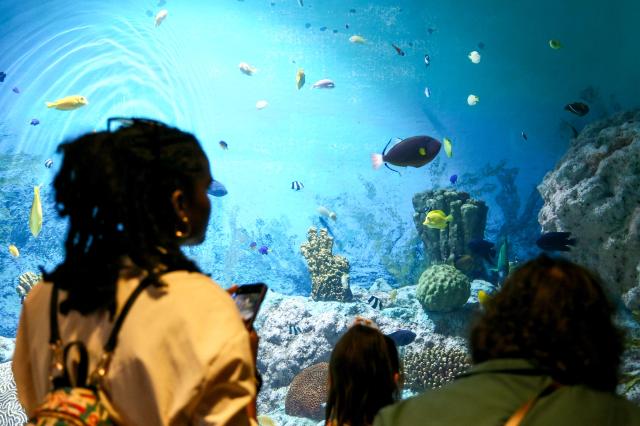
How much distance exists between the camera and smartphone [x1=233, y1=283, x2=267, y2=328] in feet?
4.42

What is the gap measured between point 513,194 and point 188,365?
18.1 metres

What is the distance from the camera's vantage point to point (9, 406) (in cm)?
684

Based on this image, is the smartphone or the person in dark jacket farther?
the smartphone

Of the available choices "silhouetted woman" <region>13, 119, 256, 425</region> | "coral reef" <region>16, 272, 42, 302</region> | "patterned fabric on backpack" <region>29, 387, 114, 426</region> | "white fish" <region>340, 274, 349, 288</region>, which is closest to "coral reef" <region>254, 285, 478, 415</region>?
"white fish" <region>340, 274, 349, 288</region>

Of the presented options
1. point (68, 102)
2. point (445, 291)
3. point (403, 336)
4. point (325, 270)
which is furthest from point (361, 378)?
point (325, 270)

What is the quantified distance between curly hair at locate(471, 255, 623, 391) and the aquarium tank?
4.78m

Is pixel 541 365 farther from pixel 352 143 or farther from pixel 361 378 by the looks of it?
pixel 352 143

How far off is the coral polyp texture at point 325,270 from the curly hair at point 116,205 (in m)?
10.1

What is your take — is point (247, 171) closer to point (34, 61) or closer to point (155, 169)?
point (34, 61)

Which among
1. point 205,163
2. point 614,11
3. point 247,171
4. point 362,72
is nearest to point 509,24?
point 614,11

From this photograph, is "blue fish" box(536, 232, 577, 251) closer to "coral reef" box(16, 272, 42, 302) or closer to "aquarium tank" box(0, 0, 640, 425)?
"aquarium tank" box(0, 0, 640, 425)

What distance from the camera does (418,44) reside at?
17938 millimetres

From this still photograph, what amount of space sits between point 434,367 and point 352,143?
1249 centimetres

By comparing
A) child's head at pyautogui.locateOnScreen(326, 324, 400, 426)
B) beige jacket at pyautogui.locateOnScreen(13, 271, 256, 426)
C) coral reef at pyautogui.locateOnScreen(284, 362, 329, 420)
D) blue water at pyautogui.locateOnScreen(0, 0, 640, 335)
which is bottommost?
coral reef at pyautogui.locateOnScreen(284, 362, 329, 420)
